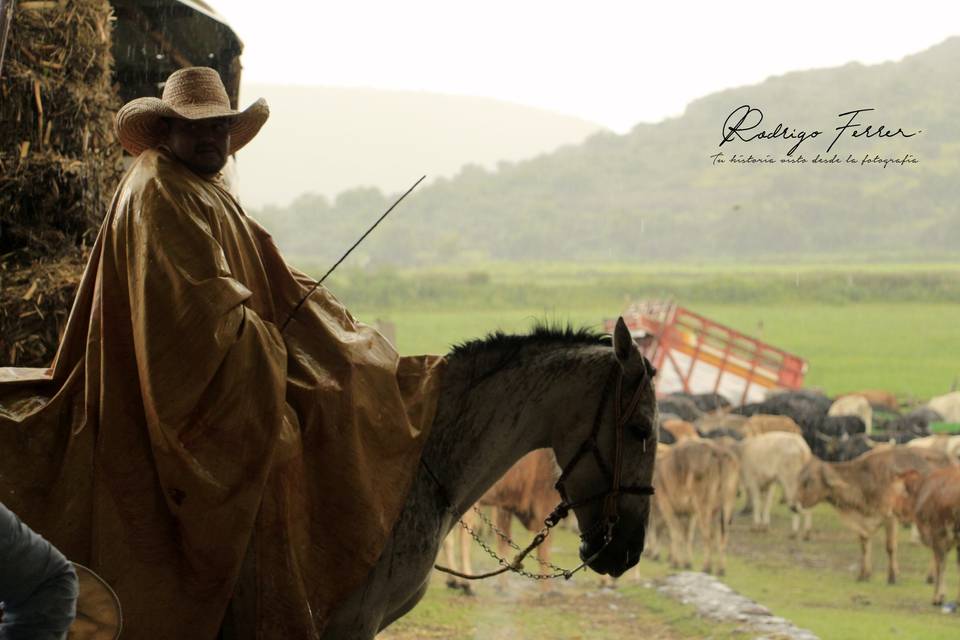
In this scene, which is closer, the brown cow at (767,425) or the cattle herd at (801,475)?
the cattle herd at (801,475)

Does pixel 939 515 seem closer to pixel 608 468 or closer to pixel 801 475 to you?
pixel 801 475

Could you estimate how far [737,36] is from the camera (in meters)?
7.51

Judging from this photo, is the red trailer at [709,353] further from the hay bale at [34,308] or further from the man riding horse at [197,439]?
the man riding horse at [197,439]

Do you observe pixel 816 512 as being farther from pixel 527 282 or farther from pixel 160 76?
pixel 160 76

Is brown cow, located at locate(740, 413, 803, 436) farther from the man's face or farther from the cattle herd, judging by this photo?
the man's face

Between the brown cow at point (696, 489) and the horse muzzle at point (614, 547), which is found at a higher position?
the horse muzzle at point (614, 547)

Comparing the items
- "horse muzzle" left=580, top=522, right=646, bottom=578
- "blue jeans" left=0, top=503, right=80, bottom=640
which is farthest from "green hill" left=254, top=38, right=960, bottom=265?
"blue jeans" left=0, top=503, right=80, bottom=640

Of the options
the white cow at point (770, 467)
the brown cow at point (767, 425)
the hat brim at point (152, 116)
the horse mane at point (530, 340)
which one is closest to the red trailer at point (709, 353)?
the brown cow at point (767, 425)

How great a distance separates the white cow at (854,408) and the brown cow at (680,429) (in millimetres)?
1021

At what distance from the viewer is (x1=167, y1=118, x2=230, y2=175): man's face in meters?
2.57

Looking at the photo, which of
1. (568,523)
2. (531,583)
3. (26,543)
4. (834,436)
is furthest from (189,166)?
(834,436)

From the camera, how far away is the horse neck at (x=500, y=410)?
261 cm

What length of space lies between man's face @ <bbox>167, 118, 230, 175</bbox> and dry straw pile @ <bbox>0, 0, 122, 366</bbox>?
55.8 inches
